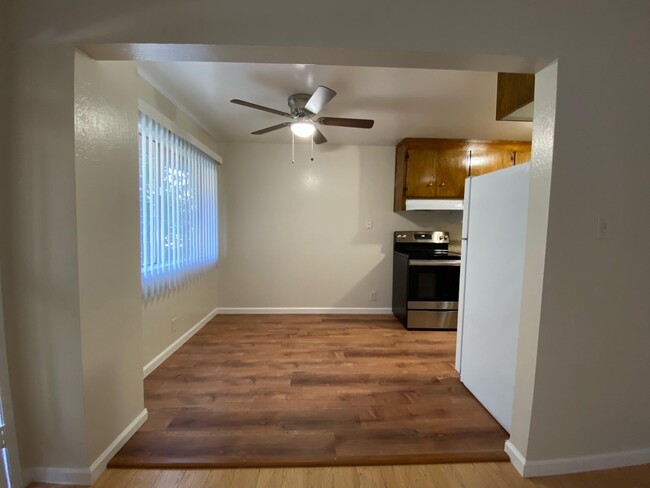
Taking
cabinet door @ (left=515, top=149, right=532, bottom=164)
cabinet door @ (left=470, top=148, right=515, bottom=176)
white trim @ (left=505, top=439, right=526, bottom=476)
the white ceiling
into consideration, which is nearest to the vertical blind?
the white ceiling

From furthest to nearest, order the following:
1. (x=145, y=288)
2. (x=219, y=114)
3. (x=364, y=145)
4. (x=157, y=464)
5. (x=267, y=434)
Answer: (x=364, y=145)
(x=219, y=114)
(x=145, y=288)
(x=267, y=434)
(x=157, y=464)

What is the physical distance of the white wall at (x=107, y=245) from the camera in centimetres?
122

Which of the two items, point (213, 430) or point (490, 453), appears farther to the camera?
point (213, 430)

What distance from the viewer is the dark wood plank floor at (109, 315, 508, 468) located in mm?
1435

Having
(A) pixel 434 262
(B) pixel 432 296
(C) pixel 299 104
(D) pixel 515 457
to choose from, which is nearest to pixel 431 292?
(B) pixel 432 296

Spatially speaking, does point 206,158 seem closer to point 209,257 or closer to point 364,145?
point 209,257

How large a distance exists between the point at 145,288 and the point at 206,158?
Result: 174 cm

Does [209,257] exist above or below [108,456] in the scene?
above

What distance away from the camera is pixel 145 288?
2.09m

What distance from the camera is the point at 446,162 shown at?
3.40 metres

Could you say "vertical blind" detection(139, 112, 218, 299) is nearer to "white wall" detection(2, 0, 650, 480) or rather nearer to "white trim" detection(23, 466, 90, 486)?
"white wall" detection(2, 0, 650, 480)

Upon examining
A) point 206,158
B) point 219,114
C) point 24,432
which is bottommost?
point 24,432

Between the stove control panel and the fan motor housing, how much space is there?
2112 millimetres

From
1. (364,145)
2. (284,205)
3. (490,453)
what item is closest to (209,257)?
(284,205)
